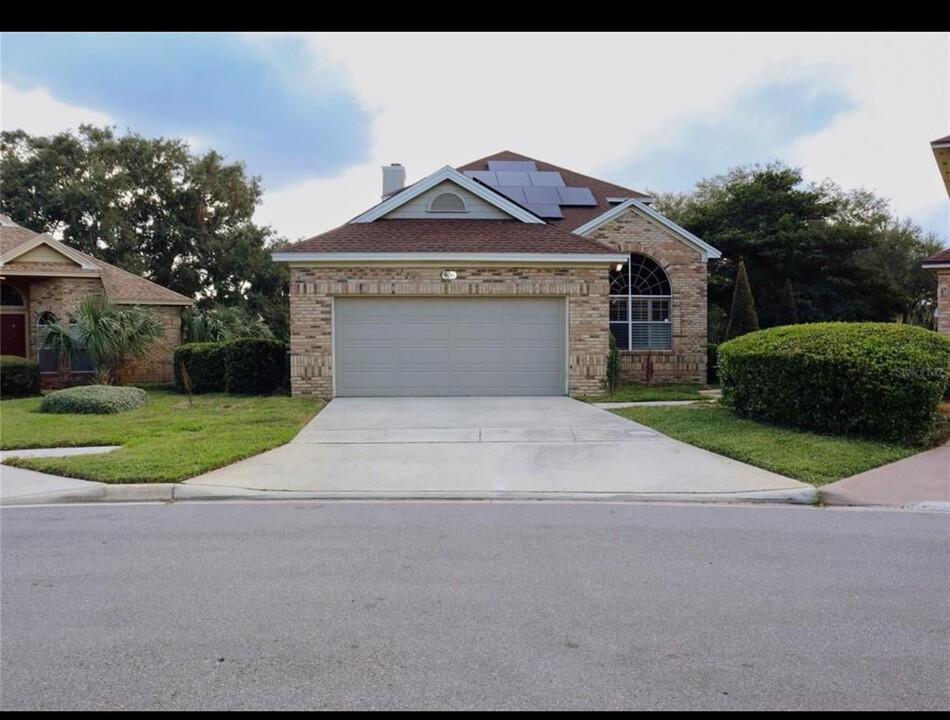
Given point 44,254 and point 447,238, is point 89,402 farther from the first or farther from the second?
point 44,254

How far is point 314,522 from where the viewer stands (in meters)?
6.35

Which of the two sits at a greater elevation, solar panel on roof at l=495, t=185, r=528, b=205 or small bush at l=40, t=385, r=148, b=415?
solar panel on roof at l=495, t=185, r=528, b=205

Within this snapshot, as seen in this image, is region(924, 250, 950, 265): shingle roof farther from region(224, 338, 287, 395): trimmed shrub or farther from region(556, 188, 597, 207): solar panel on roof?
region(224, 338, 287, 395): trimmed shrub

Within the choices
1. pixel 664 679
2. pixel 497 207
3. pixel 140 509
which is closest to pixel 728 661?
pixel 664 679

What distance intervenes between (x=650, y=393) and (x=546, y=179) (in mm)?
10051

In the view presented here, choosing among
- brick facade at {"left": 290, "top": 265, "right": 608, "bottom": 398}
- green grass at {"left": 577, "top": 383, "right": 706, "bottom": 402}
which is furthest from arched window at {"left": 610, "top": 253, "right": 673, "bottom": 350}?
brick facade at {"left": 290, "top": 265, "right": 608, "bottom": 398}

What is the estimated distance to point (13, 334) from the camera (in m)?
20.8

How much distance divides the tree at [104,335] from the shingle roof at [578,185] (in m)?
11.8

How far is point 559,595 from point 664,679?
1.19 m

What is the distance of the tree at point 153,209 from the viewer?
1342 inches

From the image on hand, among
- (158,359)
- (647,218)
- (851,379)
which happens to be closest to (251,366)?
(158,359)

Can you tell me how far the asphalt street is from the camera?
324 cm

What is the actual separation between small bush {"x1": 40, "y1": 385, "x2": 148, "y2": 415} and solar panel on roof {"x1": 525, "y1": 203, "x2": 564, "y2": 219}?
12.5 meters
